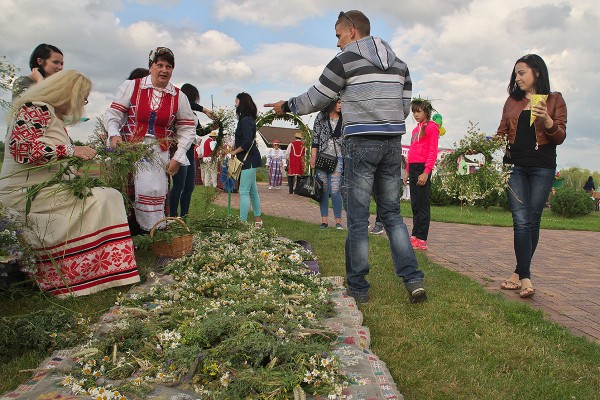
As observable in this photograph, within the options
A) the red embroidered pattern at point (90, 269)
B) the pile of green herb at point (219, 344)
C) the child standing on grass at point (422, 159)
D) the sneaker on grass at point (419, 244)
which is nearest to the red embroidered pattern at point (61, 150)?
the red embroidered pattern at point (90, 269)

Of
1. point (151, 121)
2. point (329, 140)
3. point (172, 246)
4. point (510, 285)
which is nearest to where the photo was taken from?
point (510, 285)

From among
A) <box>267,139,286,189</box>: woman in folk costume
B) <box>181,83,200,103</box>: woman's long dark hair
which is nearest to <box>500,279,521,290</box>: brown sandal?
<box>181,83,200,103</box>: woman's long dark hair

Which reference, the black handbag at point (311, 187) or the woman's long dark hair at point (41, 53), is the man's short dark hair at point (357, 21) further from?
the black handbag at point (311, 187)

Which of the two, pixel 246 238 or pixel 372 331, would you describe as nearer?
pixel 372 331

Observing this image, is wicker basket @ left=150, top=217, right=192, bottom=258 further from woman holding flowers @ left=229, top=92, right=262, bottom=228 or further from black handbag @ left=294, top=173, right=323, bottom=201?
black handbag @ left=294, top=173, right=323, bottom=201

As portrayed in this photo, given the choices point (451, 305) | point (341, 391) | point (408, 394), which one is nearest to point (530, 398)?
point (408, 394)

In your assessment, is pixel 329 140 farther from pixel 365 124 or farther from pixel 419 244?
pixel 365 124

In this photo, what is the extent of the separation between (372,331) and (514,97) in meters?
2.62

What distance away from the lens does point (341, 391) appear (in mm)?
2297

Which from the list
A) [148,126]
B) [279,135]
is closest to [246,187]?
[148,126]

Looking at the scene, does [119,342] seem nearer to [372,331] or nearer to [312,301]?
[312,301]

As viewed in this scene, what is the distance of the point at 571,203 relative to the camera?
16.0m

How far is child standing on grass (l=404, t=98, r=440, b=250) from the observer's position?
20.6ft

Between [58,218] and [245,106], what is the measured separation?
401 cm
